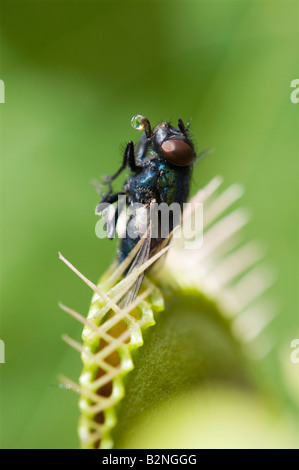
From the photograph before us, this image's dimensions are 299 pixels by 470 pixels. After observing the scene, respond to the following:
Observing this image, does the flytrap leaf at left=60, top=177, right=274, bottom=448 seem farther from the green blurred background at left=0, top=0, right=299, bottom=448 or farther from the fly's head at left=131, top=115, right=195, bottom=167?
the green blurred background at left=0, top=0, right=299, bottom=448

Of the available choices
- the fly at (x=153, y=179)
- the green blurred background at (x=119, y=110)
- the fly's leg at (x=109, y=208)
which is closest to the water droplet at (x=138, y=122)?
the fly at (x=153, y=179)

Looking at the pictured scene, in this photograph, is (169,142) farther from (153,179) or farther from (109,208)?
(109,208)

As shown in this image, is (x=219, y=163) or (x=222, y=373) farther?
(x=219, y=163)

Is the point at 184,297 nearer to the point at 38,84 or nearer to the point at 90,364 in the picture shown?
the point at 90,364

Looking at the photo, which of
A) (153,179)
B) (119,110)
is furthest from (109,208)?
(119,110)

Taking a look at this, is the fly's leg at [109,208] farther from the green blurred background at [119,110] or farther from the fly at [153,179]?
the green blurred background at [119,110]
